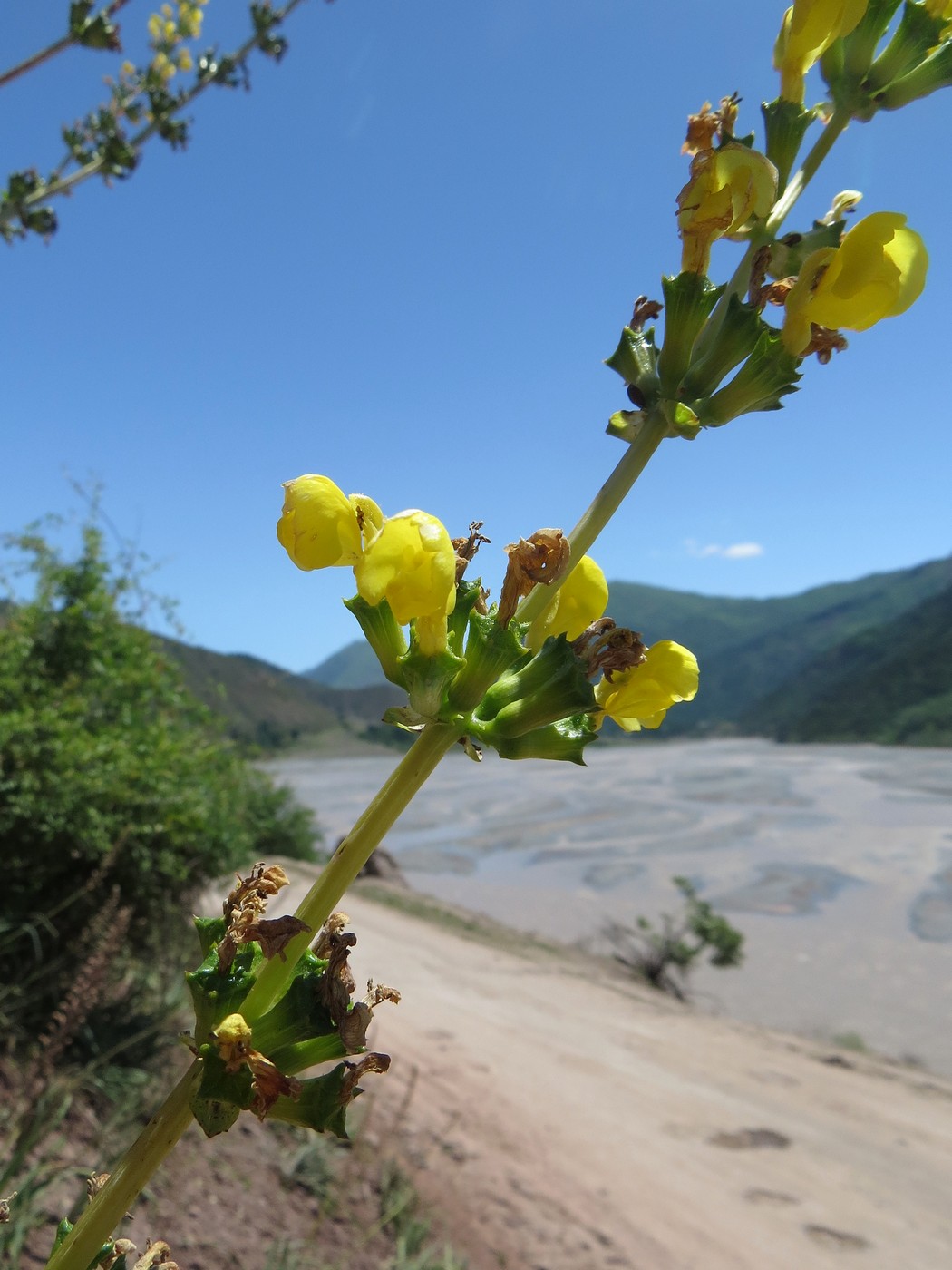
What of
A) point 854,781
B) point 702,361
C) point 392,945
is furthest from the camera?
point 854,781

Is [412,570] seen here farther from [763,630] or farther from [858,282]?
[763,630]

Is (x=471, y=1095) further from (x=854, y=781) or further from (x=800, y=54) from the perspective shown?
(x=854, y=781)

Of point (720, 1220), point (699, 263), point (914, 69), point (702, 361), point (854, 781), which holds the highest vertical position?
point (914, 69)

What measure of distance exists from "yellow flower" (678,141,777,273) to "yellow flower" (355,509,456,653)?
0.39 m

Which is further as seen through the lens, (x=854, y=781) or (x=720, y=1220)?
(x=854, y=781)

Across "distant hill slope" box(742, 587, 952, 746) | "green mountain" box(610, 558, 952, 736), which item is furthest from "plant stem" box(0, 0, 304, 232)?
"green mountain" box(610, 558, 952, 736)

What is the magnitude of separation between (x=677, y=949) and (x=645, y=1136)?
7.92m

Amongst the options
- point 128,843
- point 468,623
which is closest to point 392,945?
point 128,843

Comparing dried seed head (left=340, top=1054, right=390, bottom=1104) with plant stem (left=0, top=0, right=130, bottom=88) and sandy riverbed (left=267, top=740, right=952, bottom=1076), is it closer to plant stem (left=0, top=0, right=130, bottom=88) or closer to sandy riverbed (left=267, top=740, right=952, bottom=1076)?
plant stem (left=0, top=0, right=130, bottom=88)

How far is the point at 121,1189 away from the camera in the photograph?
26.4 inches

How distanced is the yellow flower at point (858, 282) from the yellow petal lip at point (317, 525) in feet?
1.55

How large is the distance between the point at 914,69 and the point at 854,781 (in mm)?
40949

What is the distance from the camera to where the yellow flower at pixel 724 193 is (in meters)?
0.89

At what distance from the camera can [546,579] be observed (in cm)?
88
